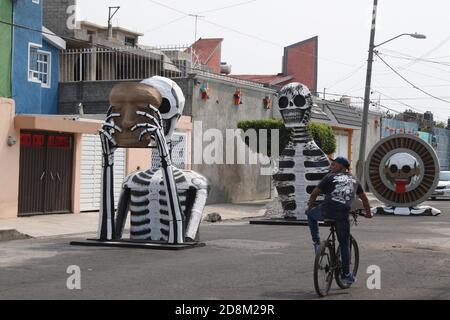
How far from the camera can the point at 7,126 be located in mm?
19266

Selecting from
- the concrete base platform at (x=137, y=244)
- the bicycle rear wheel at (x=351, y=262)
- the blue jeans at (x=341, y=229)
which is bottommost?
the concrete base platform at (x=137, y=244)

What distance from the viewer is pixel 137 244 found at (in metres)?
13.8

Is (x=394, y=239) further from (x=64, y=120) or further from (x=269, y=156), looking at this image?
(x=269, y=156)

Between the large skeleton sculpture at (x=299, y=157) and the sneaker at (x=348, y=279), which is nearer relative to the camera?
the sneaker at (x=348, y=279)

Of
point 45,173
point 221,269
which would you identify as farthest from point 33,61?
point 221,269

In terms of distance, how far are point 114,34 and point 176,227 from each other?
32.8 metres

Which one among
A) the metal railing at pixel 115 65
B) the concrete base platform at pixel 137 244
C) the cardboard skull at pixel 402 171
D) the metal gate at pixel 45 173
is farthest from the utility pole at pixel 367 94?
the concrete base platform at pixel 137 244

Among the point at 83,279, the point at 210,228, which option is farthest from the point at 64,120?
the point at 83,279

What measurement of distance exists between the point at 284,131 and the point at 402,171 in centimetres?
490

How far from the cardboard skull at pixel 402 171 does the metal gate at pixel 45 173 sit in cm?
1028

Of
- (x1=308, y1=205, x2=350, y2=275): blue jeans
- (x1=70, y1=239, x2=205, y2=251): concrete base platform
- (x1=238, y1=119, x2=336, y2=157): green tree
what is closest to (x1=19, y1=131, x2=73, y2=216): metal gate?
(x1=70, y1=239, x2=205, y2=251): concrete base platform

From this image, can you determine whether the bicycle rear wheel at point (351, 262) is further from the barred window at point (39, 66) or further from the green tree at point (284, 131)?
the barred window at point (39, 66)

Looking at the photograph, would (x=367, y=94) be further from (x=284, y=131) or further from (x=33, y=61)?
(x=33, y=61)

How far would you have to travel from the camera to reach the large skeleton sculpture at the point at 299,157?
63.4ft
